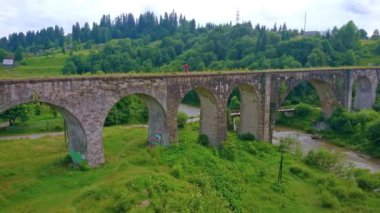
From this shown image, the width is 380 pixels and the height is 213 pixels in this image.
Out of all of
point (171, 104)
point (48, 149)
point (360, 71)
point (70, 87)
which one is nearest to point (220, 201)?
point (171, 104)

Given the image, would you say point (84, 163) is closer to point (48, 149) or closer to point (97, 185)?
point (97, 185)

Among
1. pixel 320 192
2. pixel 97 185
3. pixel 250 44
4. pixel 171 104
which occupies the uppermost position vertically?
pixel 250 44

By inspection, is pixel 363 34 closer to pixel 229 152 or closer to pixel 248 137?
pixel 248 137

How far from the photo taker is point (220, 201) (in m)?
21.2

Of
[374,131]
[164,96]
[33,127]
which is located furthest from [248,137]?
[33,127]

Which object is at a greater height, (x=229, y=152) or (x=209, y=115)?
(x=209, y=115)

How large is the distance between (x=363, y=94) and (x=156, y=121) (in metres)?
32.6

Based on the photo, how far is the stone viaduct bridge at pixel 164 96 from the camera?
21.5m

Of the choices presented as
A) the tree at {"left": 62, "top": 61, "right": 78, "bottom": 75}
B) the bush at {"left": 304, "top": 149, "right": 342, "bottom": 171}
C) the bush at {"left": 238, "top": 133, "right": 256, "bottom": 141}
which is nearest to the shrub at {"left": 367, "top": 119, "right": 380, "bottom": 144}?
the bush at {"left": 304, "top": 149, "right": 342, "bottom": 171}

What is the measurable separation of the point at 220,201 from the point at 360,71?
3240 cm

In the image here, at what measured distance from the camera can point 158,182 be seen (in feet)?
68.4

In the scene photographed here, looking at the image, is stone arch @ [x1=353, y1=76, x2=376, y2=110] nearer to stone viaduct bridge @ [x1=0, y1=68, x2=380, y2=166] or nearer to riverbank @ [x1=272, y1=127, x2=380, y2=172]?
stone viaduct bridge @ [x1=0, y1=68, x2=380, y2=166]

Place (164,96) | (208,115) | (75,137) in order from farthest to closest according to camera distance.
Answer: (208,115), (164,96), (75,137)

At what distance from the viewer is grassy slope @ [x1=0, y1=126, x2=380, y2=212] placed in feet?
63.3
